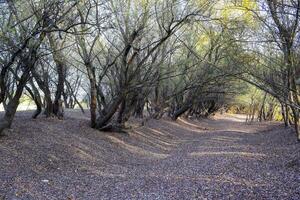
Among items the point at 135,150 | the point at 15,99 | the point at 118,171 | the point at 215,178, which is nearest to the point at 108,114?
the point at 135,150

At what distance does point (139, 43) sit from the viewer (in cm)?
1764

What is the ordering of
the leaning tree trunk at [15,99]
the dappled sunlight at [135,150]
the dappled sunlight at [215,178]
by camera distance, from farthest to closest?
the dappled sunlight at [135,150] → the leaning tree trunk at [15,99] → the dappled sunlight at [215,178]

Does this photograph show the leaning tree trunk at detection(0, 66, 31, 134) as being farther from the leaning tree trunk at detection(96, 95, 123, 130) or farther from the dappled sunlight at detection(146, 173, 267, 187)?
the leaning tree trunk at detection(96, 95, 123, 130)

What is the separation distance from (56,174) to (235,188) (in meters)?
4.44

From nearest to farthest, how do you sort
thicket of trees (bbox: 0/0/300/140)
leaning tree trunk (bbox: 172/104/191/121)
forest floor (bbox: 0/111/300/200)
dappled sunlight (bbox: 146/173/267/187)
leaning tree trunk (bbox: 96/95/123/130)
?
forest floor (bbox: 0/111/300/200) → dappled sunlight (bbox: 146/173/267/187) → thicket of trees (bbox: 0/0/300/140) → leaning tree trunk (bbox: 96/95/123/130) → leaning tree trunk (bbox: 172/104/191/121)

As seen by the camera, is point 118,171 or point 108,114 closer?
point 118,171

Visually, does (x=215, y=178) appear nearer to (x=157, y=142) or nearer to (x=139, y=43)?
(x=139, y=43)

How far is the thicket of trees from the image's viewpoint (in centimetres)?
1070

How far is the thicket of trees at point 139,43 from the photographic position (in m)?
10.7

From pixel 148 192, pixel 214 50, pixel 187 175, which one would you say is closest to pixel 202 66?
pixel 214 50

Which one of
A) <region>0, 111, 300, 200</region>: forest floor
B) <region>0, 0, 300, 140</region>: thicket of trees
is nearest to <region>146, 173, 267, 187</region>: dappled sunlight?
<region>0, 111, 300, 200</region>: forest floor

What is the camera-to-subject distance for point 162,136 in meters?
23.7

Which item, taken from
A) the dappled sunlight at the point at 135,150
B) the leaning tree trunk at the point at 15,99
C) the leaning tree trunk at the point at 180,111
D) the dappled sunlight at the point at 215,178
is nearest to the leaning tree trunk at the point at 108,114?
the dappled sunlight at the point at 135,150

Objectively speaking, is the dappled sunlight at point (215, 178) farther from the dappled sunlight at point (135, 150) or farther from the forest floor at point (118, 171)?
the dappled sunlight at point (135, 150)
